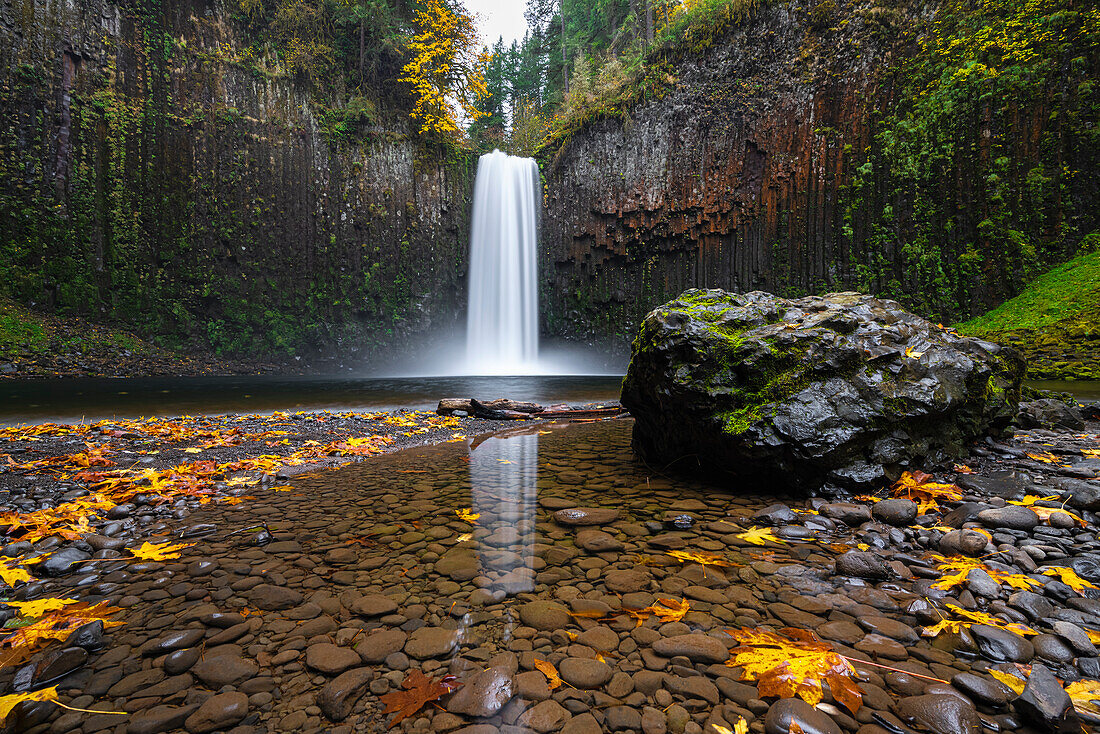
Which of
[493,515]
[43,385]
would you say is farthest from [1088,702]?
[43,385]

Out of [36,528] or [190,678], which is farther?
[36,528]

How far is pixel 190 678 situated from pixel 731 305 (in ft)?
13.9

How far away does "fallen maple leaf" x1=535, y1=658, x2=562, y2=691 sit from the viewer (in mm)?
1498

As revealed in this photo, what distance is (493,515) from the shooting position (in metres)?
3.14

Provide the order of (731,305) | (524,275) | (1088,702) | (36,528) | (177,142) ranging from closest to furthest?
(1088,702) → (36,528) → (731,305) → (177,142) → (524,275)

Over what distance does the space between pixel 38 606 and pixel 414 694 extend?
70.7 inches

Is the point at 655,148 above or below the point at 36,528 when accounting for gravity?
above

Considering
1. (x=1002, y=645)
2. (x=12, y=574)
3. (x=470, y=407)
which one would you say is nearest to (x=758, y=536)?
(x=1002, y=645)

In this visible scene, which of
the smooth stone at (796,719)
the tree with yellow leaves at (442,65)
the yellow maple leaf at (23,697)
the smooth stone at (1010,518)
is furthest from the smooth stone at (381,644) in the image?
the tree with yellow leaves at (442,65)

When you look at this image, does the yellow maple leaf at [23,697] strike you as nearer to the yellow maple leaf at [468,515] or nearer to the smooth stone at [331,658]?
the smooth stone at [331,658]

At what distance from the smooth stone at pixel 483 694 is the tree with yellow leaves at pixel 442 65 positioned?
2278 centimetres

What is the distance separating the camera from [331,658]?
162 centimetres

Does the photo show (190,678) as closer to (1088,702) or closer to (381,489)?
(381,489)

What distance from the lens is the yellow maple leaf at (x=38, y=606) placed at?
6.04 ft
